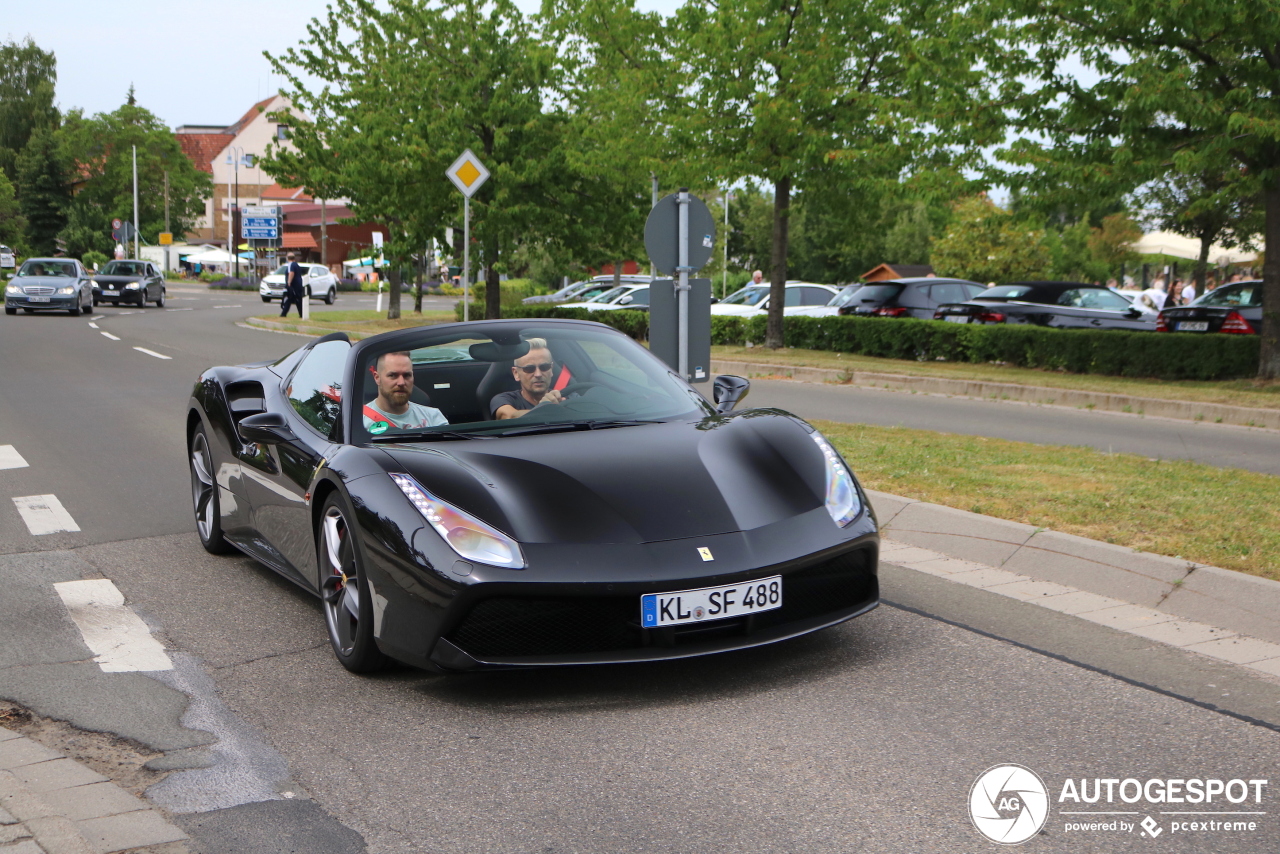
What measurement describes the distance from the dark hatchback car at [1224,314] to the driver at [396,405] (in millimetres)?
16639

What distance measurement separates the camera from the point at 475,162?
709 inches

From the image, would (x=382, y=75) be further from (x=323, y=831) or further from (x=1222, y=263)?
(x=323, y=831)

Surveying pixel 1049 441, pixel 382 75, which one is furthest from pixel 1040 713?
pixel 382 75

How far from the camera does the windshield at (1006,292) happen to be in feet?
76.2

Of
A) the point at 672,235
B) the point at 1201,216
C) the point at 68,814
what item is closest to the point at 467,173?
the point at 672,235

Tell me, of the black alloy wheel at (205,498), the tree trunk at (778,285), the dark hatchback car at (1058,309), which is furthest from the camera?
the tree trunk at (778,285)

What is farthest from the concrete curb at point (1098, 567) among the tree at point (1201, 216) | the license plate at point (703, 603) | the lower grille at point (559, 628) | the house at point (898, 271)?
the house at point (898, 271)

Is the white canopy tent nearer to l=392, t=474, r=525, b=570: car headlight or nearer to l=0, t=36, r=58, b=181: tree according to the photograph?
l=392, t=474, r=525, b=570: car headlight

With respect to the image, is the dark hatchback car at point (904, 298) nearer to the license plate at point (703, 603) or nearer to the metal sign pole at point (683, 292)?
the metal sign pole at point (683, 292)

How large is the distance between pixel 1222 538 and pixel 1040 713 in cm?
265

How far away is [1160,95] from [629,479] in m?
13.6

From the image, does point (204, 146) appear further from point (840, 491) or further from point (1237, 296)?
point (840, 491)

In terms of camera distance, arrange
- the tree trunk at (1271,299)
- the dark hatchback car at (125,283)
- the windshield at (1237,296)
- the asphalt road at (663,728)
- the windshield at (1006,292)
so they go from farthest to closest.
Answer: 1. the dark hatchback car at (125,283)
2. the windshield at (1006,292)
3. the windshield at (1237,296)
4. the tree trunk at (1271,299)
5. the asphalt road at (663,728)

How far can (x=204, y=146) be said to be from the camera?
13812 cm
